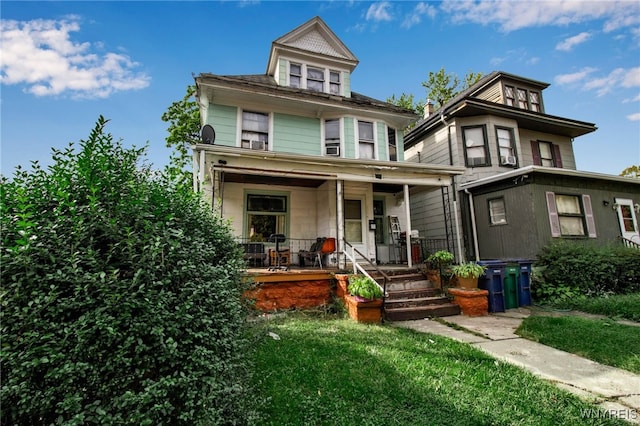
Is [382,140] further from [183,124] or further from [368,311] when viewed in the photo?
[183,124]

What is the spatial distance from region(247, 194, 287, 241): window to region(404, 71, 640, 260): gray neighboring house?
17.2ft

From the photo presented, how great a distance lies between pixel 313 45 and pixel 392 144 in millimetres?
5025

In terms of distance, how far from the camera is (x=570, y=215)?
9539 millimetres

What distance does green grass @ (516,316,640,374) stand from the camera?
373 cm

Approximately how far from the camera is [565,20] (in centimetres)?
925

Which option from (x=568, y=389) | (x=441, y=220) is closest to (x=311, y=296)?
(x=568, y=389)

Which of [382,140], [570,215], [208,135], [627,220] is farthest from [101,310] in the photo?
[627,220]

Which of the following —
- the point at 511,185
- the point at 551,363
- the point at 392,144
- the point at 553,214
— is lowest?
the point at 551,363

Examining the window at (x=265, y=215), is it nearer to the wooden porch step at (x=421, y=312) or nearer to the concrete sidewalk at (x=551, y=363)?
the wooden porch step at (x=421, y=312)

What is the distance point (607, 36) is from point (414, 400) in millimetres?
14465

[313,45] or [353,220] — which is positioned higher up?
[313,45]

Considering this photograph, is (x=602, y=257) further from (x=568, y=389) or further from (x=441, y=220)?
(x=568, y=389)

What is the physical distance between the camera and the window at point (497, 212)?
986 centimetres

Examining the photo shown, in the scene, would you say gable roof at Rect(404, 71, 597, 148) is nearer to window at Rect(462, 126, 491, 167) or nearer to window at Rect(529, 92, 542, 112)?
window at Rect(529, 92, 542, 112)
